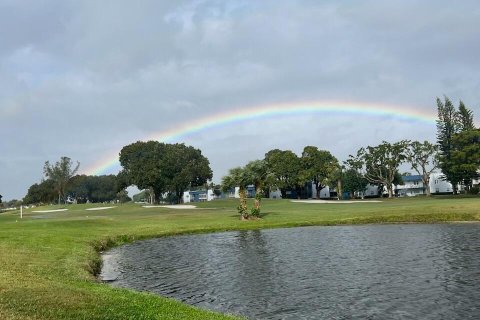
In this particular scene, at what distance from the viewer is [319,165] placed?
178 metres

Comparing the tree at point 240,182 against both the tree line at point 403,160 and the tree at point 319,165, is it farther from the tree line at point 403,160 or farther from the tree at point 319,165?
the tree at point 319,165

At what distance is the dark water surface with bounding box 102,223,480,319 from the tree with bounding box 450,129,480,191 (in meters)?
81.7

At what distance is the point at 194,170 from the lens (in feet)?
519

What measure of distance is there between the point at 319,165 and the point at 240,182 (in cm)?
11234

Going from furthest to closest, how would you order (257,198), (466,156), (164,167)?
(164,167)
(466,156)
(257,198)

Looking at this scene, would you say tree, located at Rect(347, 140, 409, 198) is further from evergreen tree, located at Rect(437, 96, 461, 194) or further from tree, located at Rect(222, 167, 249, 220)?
tree, located at Rect(222, 167, 249, 220)

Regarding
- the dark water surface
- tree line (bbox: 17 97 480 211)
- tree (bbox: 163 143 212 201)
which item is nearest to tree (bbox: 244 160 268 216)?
the dark water surface

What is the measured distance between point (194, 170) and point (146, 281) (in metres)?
131

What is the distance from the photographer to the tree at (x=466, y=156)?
120750 millimetres

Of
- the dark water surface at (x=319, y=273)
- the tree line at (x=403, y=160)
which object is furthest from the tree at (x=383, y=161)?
the dark water surface at (x=319, y=273)

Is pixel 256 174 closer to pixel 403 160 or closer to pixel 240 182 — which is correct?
Answer: pixel 240 182

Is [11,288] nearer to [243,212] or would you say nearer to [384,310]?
[384,310]

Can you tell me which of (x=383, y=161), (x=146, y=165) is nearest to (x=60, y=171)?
(x=146, y=165)

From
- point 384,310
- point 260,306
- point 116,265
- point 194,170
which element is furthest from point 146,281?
point 194,170
